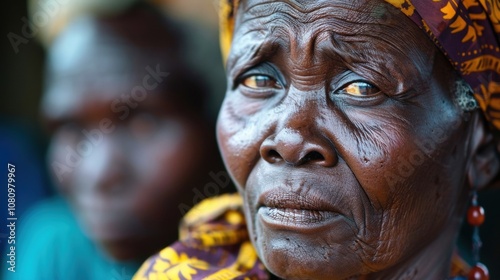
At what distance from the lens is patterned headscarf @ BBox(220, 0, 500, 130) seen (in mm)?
1800

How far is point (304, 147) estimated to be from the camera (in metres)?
1.74

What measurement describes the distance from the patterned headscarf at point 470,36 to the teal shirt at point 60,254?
1.82 m

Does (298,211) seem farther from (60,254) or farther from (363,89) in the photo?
(60,254)

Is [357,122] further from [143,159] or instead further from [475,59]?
[143,159]

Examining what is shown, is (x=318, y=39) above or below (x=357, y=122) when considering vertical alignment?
above

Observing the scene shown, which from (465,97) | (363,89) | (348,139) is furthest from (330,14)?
(465,97)

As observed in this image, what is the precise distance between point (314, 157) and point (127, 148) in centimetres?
165

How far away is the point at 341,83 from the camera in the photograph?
71.4 inches

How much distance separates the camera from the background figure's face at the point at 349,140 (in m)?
1.76

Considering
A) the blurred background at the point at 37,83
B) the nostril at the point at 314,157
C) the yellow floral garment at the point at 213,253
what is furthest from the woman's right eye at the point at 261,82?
the blurred background at the point at 37,83

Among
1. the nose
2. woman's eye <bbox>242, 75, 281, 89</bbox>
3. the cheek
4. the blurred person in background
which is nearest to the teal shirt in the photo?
the blurred person in background

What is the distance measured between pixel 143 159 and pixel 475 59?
1734 millimetres

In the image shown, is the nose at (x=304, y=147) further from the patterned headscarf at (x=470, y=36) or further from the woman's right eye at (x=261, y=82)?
the patterned headscarf at (x=470, y=36)

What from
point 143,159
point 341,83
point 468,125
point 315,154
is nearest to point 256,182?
point 315,154
